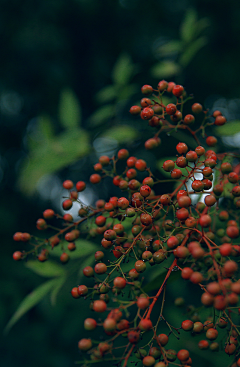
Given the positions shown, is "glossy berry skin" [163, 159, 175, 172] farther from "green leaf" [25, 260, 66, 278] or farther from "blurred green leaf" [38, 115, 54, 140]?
"blurred green leaf" [38, 115, 54, 140]

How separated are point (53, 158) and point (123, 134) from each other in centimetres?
57

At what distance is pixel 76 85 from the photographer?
379 centimetres

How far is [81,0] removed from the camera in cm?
346

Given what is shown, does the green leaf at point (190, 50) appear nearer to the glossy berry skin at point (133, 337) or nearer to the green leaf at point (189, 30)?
the green leaf at point (189, 30)

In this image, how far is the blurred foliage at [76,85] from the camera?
2.44 metres

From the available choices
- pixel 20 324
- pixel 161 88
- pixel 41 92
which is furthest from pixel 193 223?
pixel 41 92

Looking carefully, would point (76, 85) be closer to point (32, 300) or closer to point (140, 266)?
point (32, 300)

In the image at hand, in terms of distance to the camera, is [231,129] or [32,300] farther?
[231,129]

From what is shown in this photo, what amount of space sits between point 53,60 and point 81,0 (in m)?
0.82

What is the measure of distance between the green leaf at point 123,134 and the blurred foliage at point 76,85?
0.05 feet

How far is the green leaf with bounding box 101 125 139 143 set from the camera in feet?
6.79

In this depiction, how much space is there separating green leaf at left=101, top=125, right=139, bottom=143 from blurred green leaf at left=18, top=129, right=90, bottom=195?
8.8 inches

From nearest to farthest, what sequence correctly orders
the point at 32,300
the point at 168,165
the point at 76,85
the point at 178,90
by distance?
the point at 168,165 < the point at 178,90 < the point at 32,300 < the point at 76,85

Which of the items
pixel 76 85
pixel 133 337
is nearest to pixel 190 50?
pixel 76 85
